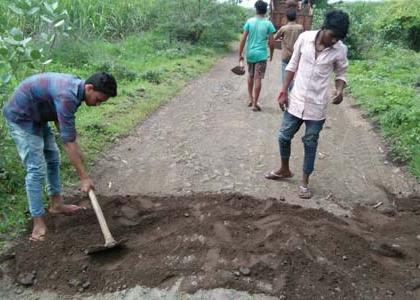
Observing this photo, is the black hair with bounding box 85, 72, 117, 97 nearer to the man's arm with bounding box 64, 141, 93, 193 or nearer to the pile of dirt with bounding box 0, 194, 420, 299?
the man's arm with bounding box 64, 141, 93, 193

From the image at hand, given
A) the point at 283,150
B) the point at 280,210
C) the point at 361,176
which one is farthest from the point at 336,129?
A: the point at 280,210

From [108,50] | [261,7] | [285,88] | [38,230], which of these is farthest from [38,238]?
[108,50]

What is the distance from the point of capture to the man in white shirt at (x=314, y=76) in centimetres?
446

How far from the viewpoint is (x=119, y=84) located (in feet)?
30.9

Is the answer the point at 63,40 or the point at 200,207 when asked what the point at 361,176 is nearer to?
the point at 200,207

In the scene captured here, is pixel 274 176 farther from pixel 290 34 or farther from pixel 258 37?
pixel 258 37

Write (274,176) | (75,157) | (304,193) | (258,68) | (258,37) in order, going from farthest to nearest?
1. (258,68)
2. (258,37)
3. (274,176)
4. (304,193)
5. (75,157)

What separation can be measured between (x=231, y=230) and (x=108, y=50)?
8636 mm

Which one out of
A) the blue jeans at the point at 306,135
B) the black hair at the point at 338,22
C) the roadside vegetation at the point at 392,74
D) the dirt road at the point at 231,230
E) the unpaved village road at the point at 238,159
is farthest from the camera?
the roadside vegetation at the point at 392,74

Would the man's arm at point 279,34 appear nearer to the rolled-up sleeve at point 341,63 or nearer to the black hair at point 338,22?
the rolled-up sleeve at point 341,63

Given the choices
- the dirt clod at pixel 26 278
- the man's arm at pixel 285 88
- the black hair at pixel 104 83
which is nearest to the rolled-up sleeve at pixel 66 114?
the black hair at pixel 104 83

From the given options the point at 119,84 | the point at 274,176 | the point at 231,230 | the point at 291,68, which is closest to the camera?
the point at 231,230

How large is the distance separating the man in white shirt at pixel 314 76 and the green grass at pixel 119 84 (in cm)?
251

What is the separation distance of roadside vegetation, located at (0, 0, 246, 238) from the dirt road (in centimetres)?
63
